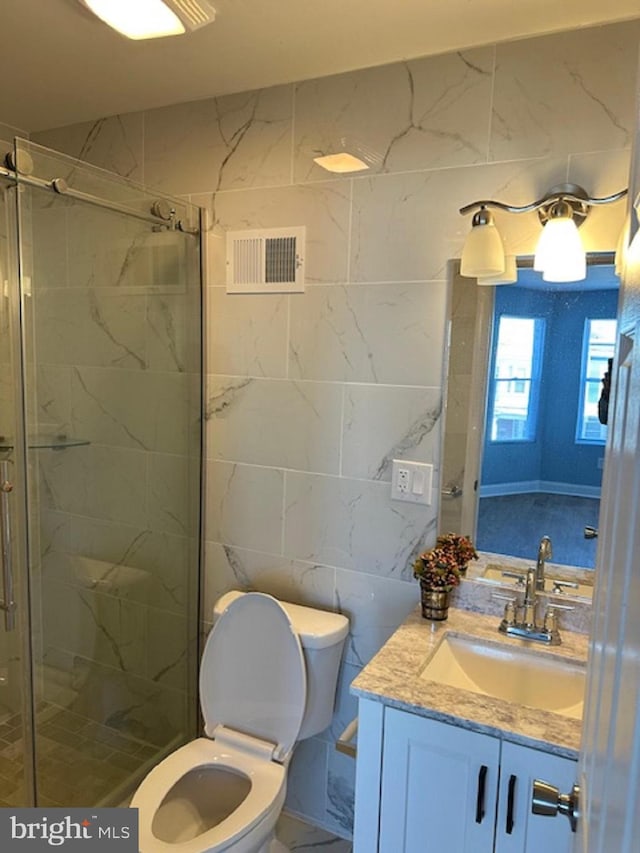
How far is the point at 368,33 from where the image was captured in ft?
5.06

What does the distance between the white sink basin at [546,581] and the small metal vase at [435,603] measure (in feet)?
0.51

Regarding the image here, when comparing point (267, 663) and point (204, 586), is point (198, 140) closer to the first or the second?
point (204, 586)

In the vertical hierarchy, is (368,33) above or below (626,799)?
above

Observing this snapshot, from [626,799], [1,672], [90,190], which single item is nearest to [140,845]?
[1,672]

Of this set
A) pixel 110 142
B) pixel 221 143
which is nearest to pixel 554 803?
pixel 221 143

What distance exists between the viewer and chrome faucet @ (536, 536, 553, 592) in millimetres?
1603

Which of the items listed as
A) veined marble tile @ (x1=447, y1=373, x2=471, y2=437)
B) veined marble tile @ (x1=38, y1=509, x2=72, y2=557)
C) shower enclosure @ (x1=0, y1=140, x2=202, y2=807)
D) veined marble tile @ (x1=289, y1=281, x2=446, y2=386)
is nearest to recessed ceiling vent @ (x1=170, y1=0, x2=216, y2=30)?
shower enclosure @ (x1=0, y1=140, x2=202, y2=807)

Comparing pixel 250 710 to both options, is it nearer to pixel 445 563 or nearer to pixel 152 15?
pixel 445 563

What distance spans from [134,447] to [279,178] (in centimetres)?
107

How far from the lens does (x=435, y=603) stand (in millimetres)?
1635

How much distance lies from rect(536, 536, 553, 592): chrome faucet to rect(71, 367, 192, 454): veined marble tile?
49.6 inches

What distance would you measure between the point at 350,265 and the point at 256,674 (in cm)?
130

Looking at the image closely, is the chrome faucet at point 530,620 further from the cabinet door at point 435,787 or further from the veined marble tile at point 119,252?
the veined marble tile at point 119,252

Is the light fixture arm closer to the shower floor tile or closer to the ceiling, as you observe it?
the ceiling
